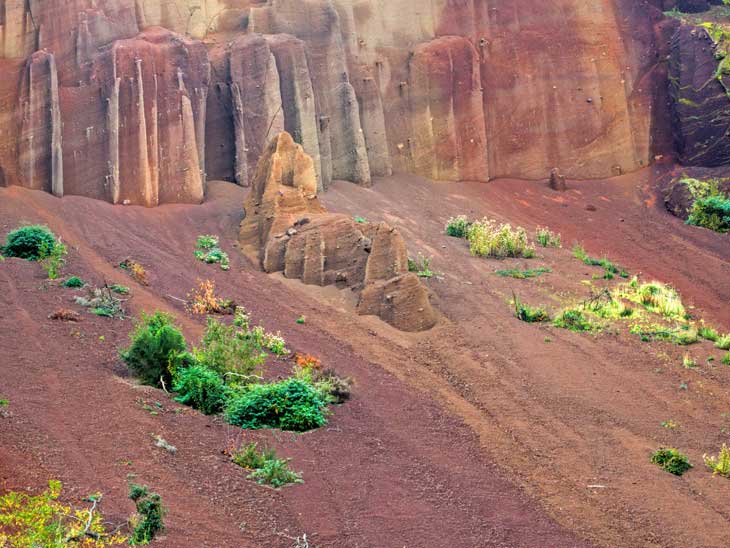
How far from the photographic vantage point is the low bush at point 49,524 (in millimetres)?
10445

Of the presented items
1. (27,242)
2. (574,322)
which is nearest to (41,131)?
(27,242)

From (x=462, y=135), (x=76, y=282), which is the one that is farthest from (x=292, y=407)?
(x=462, y=135)

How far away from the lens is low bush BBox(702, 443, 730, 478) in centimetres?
1733

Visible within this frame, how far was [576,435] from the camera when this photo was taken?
722 inches

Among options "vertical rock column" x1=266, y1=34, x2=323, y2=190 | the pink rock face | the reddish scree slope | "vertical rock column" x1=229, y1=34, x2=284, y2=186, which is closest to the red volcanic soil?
the reddish scree slope

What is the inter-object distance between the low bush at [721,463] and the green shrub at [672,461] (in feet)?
1.14

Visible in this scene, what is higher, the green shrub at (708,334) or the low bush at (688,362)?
the low bush at (688,362)

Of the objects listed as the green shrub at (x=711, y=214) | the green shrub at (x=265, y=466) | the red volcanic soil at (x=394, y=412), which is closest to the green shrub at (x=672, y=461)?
the red volcanic soil at (x=394, y=412)

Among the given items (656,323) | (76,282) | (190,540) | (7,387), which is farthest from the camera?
(656,323)

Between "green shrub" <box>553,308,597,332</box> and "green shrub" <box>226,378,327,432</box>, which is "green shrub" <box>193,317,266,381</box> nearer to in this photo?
"green shrub" <box>226,378,327,432</box>

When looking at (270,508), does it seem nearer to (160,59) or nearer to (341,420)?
(341,420)

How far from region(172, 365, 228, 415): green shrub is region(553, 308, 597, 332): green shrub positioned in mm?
9128

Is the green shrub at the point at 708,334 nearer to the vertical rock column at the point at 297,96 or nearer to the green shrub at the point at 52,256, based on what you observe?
the vertical rock column at the point at 297,96

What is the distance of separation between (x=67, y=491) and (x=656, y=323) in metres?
15.5
